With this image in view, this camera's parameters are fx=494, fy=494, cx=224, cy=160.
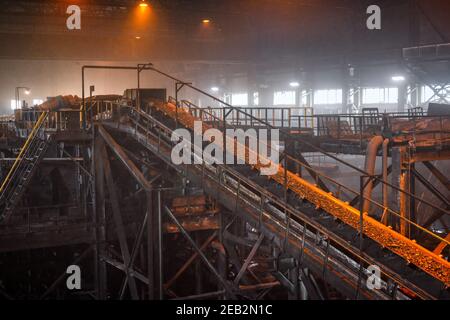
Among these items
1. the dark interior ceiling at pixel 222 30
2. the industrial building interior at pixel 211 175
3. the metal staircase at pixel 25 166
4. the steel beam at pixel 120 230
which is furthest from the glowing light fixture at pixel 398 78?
the steel beam at pixel 120 230

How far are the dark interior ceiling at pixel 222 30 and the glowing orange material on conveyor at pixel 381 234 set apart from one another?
2725 cm

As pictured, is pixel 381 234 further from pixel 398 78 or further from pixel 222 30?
pixel 222 30

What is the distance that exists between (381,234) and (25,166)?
37.8ft

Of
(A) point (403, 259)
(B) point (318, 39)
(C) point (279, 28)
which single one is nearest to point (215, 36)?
(C) point (279, 28)

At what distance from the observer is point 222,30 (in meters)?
40.2

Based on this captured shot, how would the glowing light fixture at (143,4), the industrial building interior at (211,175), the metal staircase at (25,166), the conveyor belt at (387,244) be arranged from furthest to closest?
the glowing light fixture at (143,4) < the metal staircase at (25,166) < the industrial building interior at (211,175) < the conveyor belt at (387,244)

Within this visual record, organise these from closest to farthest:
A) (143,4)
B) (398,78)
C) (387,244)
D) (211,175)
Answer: (387,244)
(211,175)
(143,4)
(398,78)

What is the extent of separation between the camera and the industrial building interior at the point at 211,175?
30.9ft

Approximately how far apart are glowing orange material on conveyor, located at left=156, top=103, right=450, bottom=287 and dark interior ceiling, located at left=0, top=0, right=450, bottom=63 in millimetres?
27254

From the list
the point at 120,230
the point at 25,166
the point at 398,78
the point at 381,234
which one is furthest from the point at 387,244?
the point at 398,78

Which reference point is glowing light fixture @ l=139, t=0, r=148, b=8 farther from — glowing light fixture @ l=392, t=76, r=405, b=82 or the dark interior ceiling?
glowing light fixture @ l=392, t=76, r=405, b=82

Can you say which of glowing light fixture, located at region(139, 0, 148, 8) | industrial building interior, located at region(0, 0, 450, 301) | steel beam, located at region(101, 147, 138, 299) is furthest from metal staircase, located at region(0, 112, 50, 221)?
glowing light fixture, located at region(139, 0, 148, 8)

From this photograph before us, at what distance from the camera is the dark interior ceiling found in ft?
115

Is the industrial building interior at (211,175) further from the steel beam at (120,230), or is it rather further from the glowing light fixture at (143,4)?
the glowing light fixture at (143,4)
